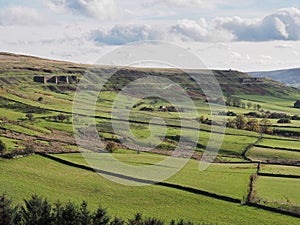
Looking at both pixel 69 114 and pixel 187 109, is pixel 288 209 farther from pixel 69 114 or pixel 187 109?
pixel 187 109

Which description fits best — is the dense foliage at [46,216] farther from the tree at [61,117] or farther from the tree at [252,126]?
the tree at [252,126]

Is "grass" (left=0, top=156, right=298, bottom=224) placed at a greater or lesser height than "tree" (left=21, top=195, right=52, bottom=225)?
lesser

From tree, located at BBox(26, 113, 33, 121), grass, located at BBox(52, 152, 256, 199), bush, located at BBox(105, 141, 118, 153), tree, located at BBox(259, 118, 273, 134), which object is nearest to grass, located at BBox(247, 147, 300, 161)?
grass, located at BBox(52, 152, 256, 199)

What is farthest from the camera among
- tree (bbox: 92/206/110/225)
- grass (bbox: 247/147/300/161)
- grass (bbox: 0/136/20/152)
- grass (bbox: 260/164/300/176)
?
grass (bbox: 247/147/300/161)

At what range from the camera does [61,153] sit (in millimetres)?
82312

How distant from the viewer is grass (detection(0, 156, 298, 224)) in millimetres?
52094

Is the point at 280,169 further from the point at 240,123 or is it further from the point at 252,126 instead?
the point at 240,123

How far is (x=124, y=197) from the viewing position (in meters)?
57.7

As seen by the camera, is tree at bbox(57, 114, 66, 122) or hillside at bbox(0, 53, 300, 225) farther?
tree at bbox(57, 114, 66, 122)

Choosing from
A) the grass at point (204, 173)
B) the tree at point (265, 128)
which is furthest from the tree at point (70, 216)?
the tree at point (265, 128)

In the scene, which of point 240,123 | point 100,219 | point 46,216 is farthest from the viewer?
point 240,123

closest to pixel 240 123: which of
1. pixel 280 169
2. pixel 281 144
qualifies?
pixel 281 144

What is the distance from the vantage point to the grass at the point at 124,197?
2051 inches

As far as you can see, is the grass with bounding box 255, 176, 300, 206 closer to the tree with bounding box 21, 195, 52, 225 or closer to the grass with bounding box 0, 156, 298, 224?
the grass with bounding box 0, 156, 298, 224
